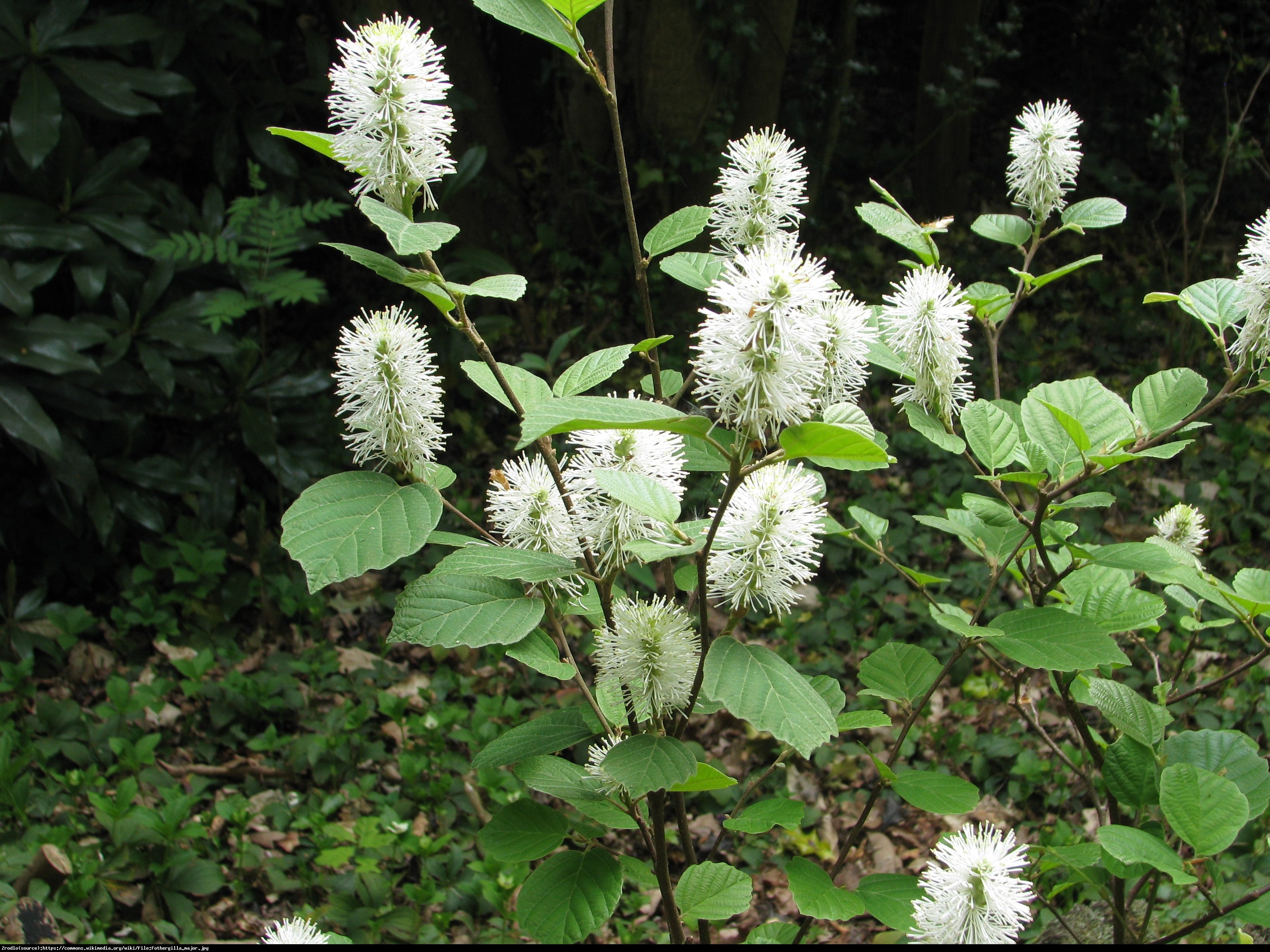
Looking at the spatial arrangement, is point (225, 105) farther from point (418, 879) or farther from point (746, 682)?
point (746, 682)

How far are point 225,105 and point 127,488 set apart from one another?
1.65 metres

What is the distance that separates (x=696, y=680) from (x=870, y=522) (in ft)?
1.58

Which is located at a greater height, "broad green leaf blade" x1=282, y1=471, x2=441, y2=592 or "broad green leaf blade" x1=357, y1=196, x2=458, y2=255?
"broad green leaf blade" x1=357, y1=196, x2=458, y2=255

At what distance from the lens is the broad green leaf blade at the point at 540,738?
984 mm

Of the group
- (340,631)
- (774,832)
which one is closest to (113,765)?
(340,631)

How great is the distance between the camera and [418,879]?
229 cm

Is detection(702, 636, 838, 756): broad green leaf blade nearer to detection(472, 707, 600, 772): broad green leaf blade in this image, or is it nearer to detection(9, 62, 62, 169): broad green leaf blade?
detection(472, 707, 600, 772): broad green leaf blade

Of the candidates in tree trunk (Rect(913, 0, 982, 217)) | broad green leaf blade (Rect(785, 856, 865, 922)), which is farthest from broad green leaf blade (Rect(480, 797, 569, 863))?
tree trunk (Rect(913, 0, 982, 217))

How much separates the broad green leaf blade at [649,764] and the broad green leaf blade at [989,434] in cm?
51

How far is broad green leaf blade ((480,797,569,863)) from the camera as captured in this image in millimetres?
1019

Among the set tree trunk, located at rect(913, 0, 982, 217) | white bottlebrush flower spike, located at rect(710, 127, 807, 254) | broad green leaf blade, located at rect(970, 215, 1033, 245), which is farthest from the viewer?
tree trunk, located at rect(913, 0, 982, 217)

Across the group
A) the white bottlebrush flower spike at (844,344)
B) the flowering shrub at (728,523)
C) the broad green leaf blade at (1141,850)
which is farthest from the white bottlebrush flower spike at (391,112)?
the broad green leaf blade at (1141,850)

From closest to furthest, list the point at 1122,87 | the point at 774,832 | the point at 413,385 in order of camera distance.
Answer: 1. the point at 413,385
2. the point at 774,832
3. the point at 1122,87

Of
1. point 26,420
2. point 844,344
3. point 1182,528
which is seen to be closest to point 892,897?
point 844,344
